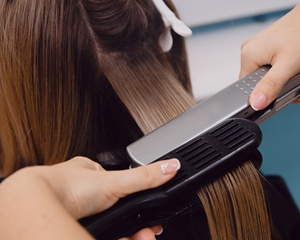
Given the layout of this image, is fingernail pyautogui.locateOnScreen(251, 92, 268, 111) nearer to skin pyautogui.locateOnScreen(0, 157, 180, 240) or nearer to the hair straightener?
the hair straightener

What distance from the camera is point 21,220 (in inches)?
13.0

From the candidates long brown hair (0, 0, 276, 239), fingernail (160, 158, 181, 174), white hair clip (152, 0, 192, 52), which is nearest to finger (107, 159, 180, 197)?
fingernail (160, 158, 181, 174)

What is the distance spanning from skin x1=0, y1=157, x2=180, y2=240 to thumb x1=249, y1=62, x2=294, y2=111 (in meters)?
0.17

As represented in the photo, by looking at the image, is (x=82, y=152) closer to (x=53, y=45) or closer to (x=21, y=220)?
(x=53, y=45)

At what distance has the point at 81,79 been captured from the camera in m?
0.56

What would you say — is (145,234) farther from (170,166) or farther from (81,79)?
(81,79)

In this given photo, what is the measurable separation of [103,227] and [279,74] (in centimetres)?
34

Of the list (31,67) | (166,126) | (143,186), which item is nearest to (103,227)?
(143,186)

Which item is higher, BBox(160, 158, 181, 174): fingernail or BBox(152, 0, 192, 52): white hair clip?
BBox(152, 0, 192, 52): white hair clip

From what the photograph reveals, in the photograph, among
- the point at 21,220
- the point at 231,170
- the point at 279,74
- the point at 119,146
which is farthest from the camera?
the point at 119,146

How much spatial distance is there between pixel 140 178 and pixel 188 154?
0.07 m

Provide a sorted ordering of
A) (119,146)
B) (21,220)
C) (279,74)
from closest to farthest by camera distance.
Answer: (21,220)
(279,74)
(119,146)

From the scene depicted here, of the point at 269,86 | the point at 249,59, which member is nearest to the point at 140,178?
the point at 269,86

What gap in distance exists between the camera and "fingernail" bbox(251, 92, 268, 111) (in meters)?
0.51
